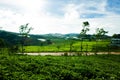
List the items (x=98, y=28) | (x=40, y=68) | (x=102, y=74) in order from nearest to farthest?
(x=40, y=68) < (x=102, y=74) < (x=98, y=28)

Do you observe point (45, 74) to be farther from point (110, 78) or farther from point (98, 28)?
point (98, 28)

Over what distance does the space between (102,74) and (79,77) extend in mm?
3777

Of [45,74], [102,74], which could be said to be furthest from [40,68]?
[102,74]

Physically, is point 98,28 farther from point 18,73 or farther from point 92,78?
point 18,73

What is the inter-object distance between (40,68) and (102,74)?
6.68 metres

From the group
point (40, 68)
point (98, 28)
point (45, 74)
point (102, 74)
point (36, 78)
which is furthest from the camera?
point (98, 28)

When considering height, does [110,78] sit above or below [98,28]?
below

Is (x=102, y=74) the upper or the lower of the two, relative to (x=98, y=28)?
lower

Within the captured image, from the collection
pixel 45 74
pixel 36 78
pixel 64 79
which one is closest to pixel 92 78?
pixel 64 79

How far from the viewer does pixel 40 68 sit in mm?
22703

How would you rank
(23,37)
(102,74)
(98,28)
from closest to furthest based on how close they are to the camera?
1. (102,74)
2. (23,37)
3. (98,28)

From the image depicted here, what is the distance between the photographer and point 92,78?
23.2 m

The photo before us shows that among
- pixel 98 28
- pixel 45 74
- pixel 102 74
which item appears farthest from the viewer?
pixel 98 28

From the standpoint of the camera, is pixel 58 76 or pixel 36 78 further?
pixel 58 76
